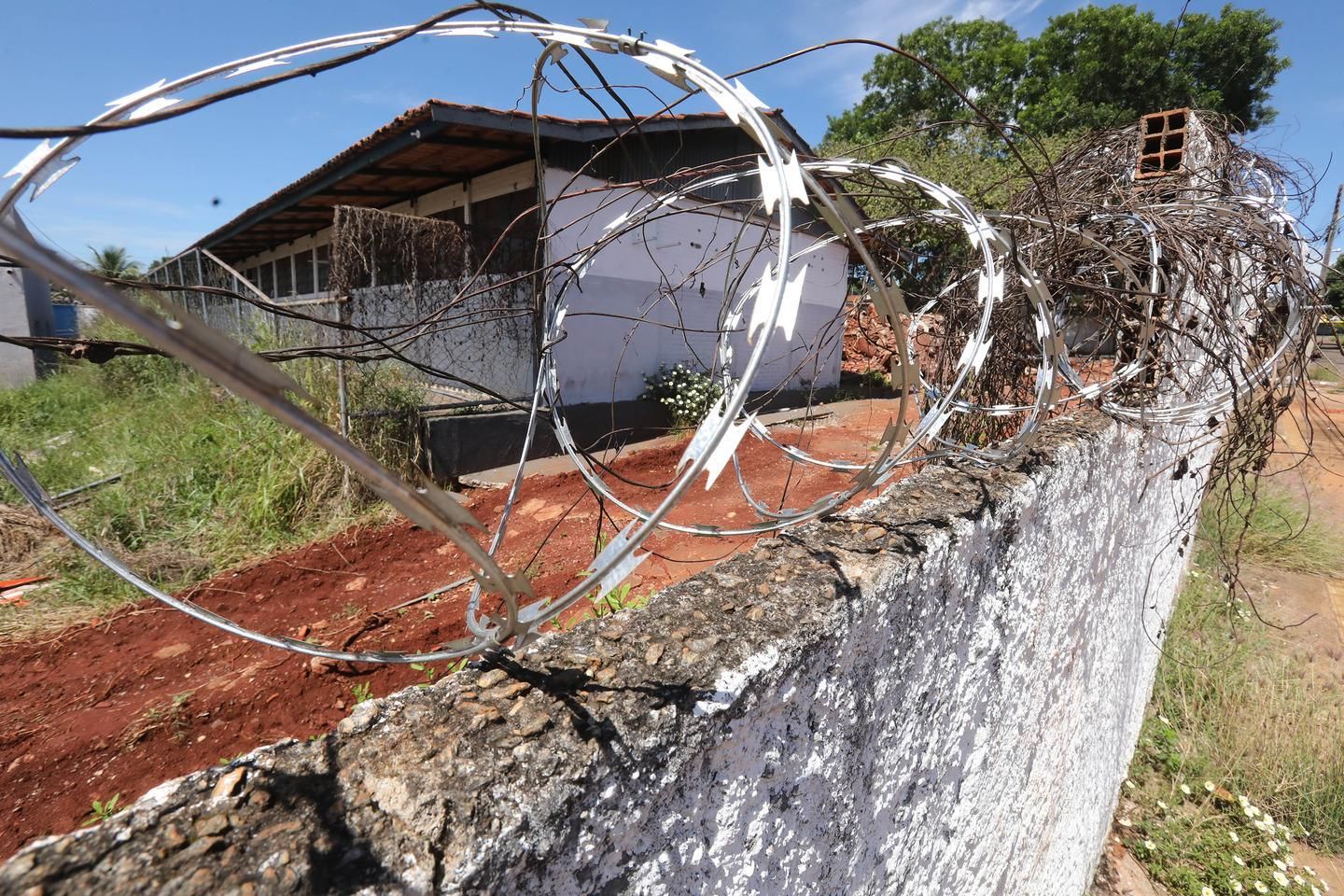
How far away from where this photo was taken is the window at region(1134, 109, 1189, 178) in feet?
13.5

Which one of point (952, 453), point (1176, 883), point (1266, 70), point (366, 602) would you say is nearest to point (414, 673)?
point (366, 602)

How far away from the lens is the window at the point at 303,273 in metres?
12.9

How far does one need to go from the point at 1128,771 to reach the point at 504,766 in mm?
5274

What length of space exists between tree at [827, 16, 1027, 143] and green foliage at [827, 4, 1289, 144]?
0.04m

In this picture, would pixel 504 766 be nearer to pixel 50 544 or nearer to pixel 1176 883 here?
pixel 1176 883

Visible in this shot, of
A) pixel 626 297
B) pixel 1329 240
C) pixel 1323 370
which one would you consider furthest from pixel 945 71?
pixel 1329 240

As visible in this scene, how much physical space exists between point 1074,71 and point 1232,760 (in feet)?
79.8

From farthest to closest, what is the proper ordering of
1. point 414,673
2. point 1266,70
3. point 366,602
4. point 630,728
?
point 1266,70 → point 366,602 → point 414,673 → point 630,728

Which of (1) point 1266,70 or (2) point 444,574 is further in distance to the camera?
(1) point 1266,70

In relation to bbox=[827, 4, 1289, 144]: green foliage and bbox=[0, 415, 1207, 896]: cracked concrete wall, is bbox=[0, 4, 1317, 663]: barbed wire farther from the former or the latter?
bbox=[827, 4, 1289, 144]: green foliage

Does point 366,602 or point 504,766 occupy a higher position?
point 504,766

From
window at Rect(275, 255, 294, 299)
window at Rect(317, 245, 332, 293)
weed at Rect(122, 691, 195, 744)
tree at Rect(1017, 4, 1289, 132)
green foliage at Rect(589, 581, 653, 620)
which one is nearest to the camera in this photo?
weed at Rect(122, 691, 195, 744)

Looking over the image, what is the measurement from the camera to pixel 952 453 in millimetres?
1992

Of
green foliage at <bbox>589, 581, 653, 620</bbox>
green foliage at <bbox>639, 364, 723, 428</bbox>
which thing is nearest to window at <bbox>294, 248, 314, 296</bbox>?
green foliage at <bbox>639, 364, 723, 428</bbox>
